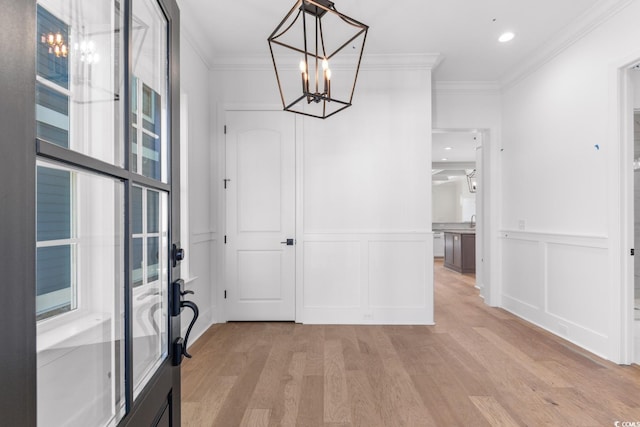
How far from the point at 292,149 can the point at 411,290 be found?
1.99 meters

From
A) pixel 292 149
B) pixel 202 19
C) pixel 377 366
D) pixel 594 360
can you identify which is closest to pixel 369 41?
pixel 292 149

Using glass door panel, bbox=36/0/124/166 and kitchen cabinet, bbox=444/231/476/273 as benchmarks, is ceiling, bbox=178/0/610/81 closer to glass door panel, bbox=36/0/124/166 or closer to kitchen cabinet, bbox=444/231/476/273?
glass door panel, bbox=36/0/124/166

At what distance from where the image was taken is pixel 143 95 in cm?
83

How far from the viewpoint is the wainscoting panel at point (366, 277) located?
3684mm

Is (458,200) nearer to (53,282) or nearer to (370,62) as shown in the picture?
(370,62)

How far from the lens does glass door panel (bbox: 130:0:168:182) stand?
77cm

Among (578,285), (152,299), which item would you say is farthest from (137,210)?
(578,285)

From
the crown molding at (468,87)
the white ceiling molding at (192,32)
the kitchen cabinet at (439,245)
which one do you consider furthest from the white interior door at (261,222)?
the kitchen cabinet at (439,245)

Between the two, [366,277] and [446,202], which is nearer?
[366,277]

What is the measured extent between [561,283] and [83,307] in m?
3.87

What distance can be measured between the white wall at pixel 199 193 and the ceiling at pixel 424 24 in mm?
289

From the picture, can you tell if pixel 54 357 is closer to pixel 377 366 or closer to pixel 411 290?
pixel 377 366

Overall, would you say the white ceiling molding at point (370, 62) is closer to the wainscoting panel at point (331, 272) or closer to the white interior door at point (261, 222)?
the white interior door at point (261, 222)

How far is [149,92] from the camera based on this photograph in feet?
2.87
